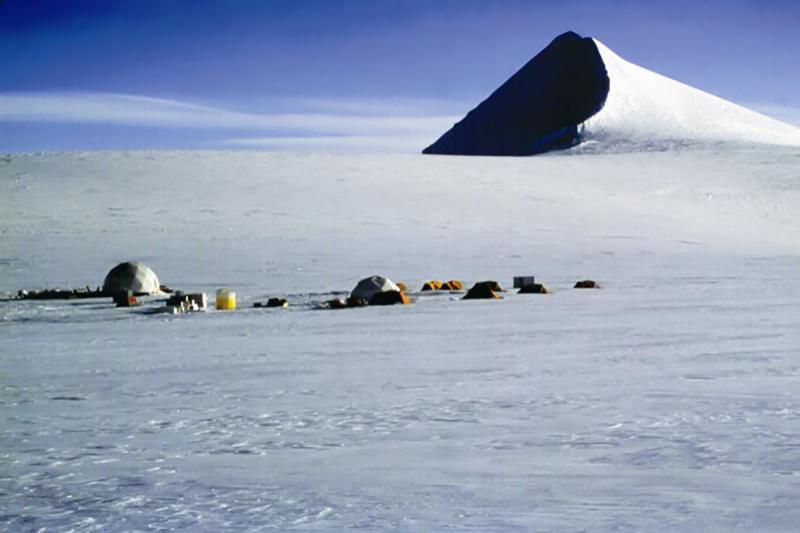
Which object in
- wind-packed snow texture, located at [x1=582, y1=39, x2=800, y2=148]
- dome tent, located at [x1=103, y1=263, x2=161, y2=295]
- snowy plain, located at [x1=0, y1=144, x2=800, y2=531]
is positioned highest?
wind-packed snow texture, located at [x1=582, y1=39, x2=800, y2=148]

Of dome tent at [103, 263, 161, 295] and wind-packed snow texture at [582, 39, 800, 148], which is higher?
wind-packed snow texture at [582, 39, 800, 148]

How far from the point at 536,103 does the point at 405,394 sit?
8947 cm

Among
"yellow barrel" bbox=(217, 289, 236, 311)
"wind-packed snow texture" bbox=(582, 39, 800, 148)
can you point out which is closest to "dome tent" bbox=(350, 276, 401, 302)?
"yellow barrel" bbox=(217, 289, 236, 311)

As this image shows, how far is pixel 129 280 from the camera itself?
1739 cm

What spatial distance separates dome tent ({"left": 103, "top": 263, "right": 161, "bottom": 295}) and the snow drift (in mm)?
39109

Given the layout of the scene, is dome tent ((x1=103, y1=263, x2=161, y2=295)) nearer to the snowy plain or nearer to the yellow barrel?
the snowy plain

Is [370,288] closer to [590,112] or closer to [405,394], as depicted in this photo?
[405,394]

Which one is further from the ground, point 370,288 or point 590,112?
point 590,112

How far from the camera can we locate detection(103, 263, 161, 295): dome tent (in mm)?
17375

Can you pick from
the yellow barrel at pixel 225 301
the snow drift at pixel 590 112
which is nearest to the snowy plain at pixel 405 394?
the yellow barrel at pixel 225 301

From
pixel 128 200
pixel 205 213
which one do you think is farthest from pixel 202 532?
pixel 128 200

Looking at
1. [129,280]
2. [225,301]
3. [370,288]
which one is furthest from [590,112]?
[225,301]

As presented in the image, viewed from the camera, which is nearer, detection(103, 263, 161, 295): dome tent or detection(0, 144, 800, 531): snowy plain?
detection(0, 144, 800, 531): snowy plain

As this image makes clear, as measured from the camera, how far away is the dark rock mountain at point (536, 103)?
294 ft
